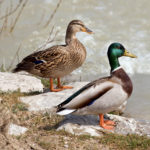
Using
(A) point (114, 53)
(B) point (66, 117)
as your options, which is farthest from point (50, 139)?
(A) point (114, 53)

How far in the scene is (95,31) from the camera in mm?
12031

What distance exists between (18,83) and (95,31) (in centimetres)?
520

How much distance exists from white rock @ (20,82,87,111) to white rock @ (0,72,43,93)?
1.37ft

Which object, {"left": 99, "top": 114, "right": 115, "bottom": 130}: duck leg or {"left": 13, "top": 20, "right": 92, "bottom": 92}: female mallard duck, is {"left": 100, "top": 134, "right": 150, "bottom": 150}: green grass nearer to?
{"left": 99, "top": 114, "right": 115, "bottom": 130}: duck leg

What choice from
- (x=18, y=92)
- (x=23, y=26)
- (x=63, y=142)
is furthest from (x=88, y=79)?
(x=63, y=142)

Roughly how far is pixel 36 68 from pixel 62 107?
1768 millimetres

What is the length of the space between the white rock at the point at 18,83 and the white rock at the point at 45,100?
0.42 meters

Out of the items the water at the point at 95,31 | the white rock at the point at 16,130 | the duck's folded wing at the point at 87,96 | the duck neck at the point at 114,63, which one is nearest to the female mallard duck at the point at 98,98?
the duck's folded wing at the point at 87,96

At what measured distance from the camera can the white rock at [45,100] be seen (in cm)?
624

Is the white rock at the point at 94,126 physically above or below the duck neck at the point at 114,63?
below

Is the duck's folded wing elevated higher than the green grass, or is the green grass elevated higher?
the duck's folded wing

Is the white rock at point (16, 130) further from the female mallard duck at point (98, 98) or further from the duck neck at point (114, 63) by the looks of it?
the duck neck at point (114, 63)

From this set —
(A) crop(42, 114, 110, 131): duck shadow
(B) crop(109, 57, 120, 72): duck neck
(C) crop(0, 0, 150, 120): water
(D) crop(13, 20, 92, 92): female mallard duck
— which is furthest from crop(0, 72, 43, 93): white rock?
(C) crop(0, 0, 150, 120): water

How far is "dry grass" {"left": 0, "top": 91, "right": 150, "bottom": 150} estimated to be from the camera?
4484mm
